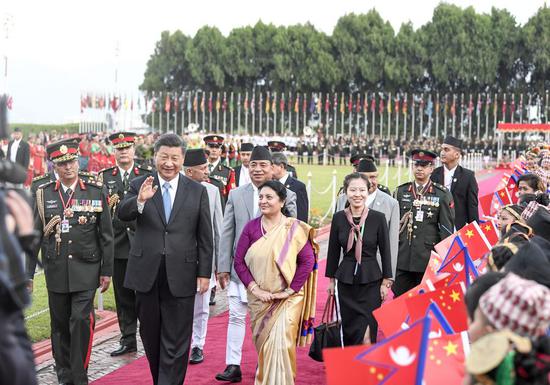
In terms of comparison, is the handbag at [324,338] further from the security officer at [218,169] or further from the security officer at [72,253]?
the security officer at [218,169]

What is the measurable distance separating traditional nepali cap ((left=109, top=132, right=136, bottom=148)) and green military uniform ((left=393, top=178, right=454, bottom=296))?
2.67 m

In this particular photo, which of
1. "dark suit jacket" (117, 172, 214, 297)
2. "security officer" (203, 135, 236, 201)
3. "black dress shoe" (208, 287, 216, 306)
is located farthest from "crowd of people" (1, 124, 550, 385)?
"security officer" (203, 135, 236, 201)

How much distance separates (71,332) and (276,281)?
1.56m

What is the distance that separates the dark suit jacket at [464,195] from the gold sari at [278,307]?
3.75 m

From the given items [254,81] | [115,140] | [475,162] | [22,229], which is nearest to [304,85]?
[254,81]

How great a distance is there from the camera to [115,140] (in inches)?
322

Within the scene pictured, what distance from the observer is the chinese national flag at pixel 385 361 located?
3.33 meters

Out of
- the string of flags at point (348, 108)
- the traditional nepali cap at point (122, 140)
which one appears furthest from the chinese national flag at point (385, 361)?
the string of flags at point (348, 108)

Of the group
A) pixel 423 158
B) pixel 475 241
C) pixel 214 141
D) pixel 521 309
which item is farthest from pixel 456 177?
pixel 521 309

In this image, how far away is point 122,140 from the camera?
322 inches

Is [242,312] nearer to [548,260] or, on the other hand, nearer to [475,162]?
[548,260]

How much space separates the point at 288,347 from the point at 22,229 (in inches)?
146

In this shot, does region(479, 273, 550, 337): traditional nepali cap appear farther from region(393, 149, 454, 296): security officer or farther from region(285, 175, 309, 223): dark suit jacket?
region(285, 175, 309, 223): dark suit jacket

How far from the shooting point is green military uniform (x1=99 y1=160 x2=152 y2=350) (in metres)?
7.78
